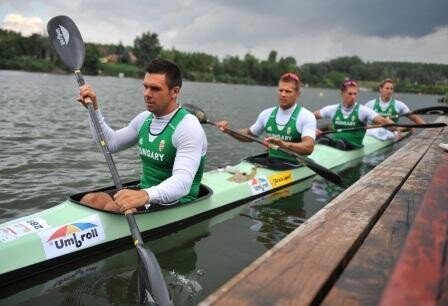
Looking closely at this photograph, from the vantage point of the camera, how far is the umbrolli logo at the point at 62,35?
6.18m

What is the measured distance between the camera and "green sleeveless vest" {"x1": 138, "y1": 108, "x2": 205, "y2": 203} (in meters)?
4.92

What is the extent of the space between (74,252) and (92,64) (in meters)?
92.9

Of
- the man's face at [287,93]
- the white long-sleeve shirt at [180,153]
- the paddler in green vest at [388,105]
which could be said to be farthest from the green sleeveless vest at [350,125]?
the white long-sleeve shirt at [180,153]

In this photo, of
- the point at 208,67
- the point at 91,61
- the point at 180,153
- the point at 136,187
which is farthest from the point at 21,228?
the point at 208,67

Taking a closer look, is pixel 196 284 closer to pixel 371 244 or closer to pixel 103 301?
pixel 103 301

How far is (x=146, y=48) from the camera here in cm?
12119

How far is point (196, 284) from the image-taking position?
4.32 metres

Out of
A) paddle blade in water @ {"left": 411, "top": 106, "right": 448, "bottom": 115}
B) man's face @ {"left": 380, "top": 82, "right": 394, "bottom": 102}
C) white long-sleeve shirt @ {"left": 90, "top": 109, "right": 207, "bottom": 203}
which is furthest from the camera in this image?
man's face @ {"left": 380, "top": 82, "right": 394, "bottom": 102}

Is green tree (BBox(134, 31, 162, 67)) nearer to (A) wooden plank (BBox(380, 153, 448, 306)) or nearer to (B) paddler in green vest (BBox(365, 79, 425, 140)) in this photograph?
(B) paddler in green vest (BBox(365, 79, 425, 140))

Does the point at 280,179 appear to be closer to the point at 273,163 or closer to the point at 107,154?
the point at 273,163

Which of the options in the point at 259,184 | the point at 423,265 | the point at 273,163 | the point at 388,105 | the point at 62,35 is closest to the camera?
the point at 423,265

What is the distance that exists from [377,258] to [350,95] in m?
8.96

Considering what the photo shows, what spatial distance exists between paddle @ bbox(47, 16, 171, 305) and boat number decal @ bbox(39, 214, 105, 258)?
52cm

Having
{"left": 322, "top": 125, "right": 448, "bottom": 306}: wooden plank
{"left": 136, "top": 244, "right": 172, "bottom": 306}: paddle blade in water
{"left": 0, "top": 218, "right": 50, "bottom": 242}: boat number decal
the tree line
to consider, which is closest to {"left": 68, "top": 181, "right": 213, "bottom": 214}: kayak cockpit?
{"left": 0, "top": 218, "right": 50, "bottom": 242}: boat number decal
